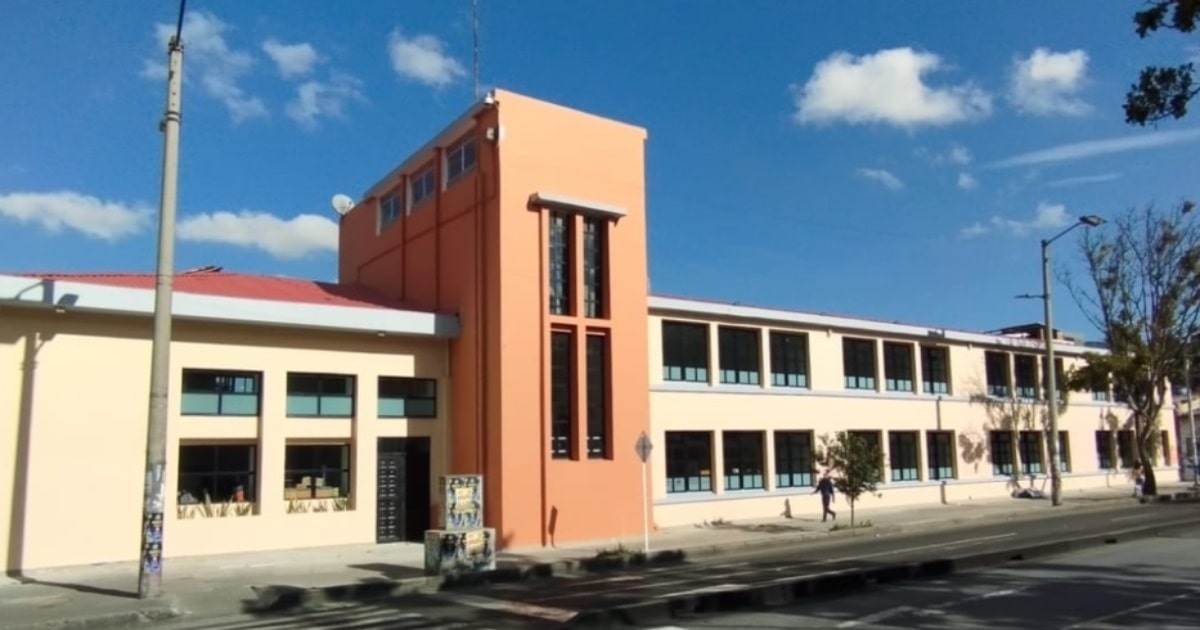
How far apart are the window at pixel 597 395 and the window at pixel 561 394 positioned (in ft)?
1.87

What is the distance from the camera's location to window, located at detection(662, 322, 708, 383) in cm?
2788

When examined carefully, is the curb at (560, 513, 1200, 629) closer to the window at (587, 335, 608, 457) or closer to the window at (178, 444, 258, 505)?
the window at (587, 335, 608, 457)

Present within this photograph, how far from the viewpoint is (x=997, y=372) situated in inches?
1565

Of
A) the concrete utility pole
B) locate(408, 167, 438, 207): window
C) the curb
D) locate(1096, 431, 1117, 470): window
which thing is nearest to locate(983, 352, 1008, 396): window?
locate(1096, 431, 1117, 470): window

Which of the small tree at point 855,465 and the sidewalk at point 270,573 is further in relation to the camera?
the small tree at point 855,465

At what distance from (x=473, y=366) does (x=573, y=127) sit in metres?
6.69

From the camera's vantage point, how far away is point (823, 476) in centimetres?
2784

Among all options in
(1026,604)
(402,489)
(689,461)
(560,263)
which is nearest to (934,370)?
(689,461)

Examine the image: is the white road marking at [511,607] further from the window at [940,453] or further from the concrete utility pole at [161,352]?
the window at [940,453]

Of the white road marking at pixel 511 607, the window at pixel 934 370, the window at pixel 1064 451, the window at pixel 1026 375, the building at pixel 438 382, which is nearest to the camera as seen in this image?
the white road marking at pixel 511 607

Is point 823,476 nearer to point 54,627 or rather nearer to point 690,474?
point 690,474

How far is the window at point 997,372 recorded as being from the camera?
39125 mm

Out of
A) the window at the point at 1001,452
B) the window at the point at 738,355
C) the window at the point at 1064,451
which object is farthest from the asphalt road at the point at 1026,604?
the window at the point at 1064,451

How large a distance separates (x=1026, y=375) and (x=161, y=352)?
36.2m
